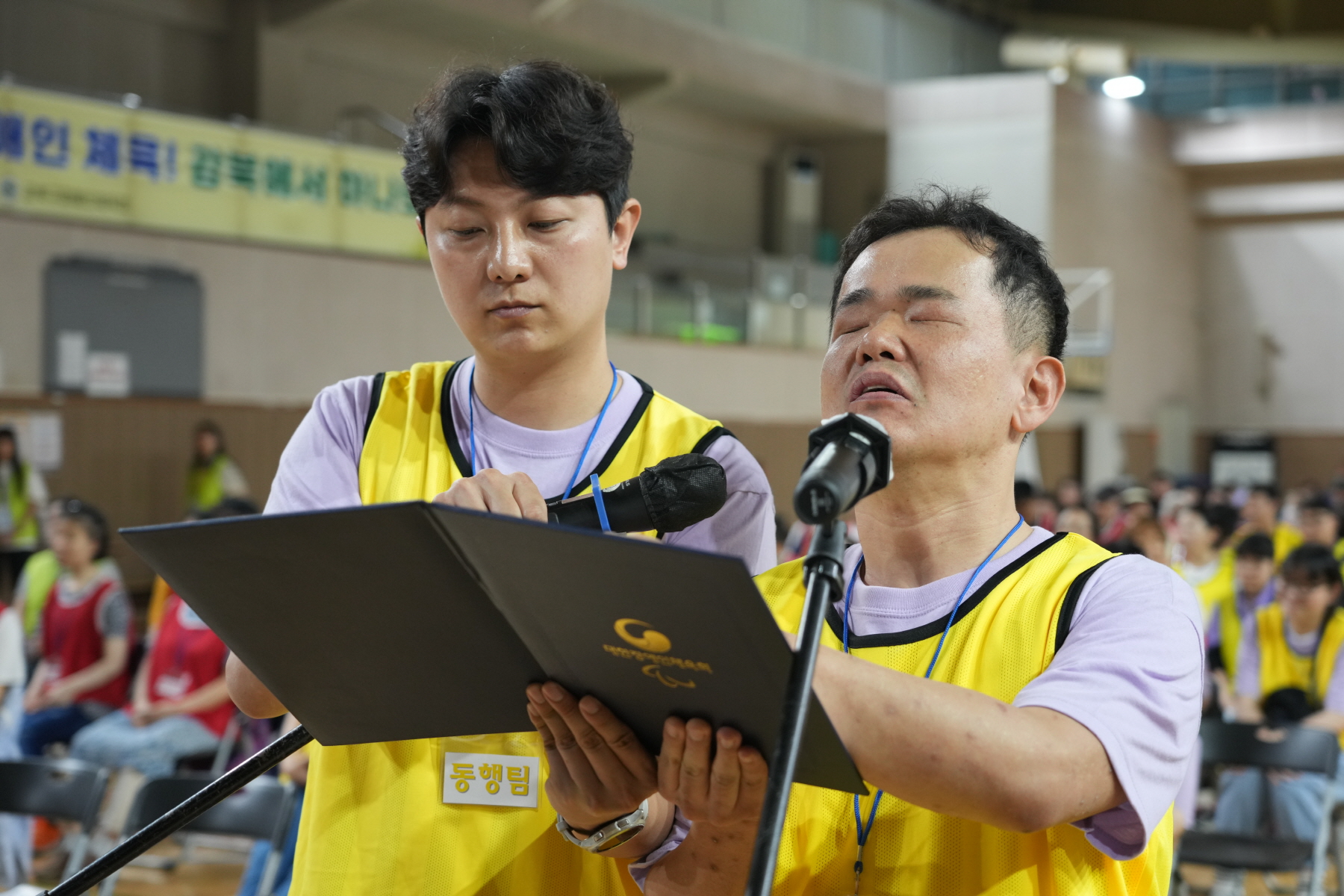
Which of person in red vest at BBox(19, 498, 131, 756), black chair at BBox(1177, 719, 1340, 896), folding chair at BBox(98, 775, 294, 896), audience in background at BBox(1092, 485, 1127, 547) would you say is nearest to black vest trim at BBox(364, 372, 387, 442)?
folding chair at BBox(98, 775, 294, 896)

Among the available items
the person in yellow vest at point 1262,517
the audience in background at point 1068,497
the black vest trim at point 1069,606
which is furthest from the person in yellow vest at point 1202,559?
the black vest trim at point 1069,606

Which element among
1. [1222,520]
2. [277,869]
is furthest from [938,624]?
[1222,520]

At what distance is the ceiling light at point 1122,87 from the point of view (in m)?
18.4

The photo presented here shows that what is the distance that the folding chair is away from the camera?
A: 12.5 ft

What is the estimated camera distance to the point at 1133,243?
62.6ft

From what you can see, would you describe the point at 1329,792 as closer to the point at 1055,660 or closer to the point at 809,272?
the point at 1055,660

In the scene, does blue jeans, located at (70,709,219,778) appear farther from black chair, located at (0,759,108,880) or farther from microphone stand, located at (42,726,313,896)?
microphone stand, located at (42,726,313,896)

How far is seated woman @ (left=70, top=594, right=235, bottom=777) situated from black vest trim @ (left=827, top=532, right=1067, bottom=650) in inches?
182

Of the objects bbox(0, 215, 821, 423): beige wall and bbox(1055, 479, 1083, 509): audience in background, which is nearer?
bbox(0, 215, 821, 423): beige wall

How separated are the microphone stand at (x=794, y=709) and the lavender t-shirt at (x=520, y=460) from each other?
0.59m

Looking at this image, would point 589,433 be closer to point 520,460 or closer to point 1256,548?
point 520,460

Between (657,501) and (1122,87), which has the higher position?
(1122,87)

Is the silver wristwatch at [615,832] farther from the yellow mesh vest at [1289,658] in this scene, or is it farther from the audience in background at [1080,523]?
the audience in background at [1080,523]

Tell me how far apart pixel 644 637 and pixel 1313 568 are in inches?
201
